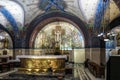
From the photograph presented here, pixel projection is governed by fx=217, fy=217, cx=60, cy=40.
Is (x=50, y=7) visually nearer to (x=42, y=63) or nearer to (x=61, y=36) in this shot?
(x=61, y=36)

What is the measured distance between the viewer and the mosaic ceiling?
16203 millimetres

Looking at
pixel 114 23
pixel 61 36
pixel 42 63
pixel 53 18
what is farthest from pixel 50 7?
pixel 42 63

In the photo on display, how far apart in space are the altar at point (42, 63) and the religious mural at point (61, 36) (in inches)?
412

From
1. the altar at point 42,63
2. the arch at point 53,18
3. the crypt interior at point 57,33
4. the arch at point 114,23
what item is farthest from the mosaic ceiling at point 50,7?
the altar at point 42,63

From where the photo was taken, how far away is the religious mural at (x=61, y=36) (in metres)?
24.8

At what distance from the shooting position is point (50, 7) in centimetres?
1945

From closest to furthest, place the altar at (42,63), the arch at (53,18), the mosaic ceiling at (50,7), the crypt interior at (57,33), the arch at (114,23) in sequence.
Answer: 1. the altar at (42,63)
2. the crypt interior at (57,33)
3. the mosaic ceiling at (50,7)
4. the arch at (114,23)
5. the arch at (53,18)

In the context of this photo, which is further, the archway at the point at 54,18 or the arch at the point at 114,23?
the archway at the point at 54,18

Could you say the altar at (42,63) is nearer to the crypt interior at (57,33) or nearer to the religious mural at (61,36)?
the crypt interior at (57,33)

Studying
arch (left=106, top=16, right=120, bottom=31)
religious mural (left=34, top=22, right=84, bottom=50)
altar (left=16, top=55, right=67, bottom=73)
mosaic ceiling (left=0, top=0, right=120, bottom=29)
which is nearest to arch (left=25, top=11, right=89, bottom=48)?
mosaic ceiling (left=0, top=0, right=120, bottom=29)

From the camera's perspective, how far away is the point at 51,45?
83.1 feet

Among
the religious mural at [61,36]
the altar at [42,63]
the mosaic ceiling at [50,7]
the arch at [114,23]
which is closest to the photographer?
the altar at [42,63]

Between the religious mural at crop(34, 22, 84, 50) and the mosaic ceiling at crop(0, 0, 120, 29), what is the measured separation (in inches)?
195

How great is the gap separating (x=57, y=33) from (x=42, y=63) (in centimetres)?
1149
